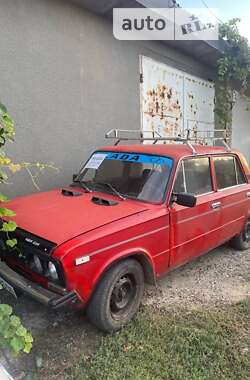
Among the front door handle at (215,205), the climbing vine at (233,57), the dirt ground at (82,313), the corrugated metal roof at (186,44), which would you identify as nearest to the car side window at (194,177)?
the front door handle at (215,205)

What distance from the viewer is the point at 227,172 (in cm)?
453

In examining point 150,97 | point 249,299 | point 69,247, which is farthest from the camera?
point 150,97

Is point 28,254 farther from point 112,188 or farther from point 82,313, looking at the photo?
point 112,188

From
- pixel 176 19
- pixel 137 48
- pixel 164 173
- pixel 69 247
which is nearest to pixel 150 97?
pixel 137 48

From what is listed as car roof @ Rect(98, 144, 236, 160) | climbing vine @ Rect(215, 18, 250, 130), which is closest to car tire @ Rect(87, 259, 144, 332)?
car roof @ Rect(98, 144, 236, 160)

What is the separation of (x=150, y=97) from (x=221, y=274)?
444 centimetres

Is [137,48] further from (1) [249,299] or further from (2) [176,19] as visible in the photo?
(1) [249,299]

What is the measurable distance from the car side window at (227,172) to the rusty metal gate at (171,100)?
237 centimetres

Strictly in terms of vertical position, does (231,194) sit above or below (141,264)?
above

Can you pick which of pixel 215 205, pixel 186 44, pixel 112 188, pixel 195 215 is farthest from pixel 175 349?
pixel 186 44

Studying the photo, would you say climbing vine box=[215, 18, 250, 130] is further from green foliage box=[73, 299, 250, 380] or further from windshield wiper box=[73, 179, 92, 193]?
green foliage box=[73, 299, 250, 380]

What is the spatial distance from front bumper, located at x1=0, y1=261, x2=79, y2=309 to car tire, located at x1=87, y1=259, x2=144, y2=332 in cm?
29

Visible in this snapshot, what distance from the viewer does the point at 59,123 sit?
18.1 ft

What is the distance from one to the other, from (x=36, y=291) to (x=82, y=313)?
2.49 feet
